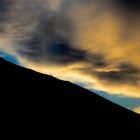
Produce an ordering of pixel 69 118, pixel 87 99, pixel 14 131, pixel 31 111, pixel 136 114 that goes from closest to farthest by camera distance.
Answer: pixel 14 131 → pixel 31 111 → pixel 69 118 → pixel 87 99 → pixel 136 114

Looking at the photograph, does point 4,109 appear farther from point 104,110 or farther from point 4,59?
point 104,110

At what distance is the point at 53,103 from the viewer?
1438 centimetres

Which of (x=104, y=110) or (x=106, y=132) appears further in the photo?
(x=104, y=110)

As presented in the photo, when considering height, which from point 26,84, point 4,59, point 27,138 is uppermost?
point 4,59

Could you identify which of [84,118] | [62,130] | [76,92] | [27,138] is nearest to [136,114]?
[76,92]

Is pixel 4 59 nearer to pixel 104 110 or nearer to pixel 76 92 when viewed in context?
pixel 76 92

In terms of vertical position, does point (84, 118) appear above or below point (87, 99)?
below

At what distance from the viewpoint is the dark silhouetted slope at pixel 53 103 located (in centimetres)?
1268

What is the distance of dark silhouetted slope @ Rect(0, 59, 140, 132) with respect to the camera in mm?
12680

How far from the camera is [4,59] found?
15.8 m

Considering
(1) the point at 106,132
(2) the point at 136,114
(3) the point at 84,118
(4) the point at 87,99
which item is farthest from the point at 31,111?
(2) the point at 136,114

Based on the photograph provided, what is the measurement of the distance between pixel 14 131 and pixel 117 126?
7163 mm

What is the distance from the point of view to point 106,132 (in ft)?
49.6

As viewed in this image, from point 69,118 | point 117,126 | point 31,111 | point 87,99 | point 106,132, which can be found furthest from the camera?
point 87,99
